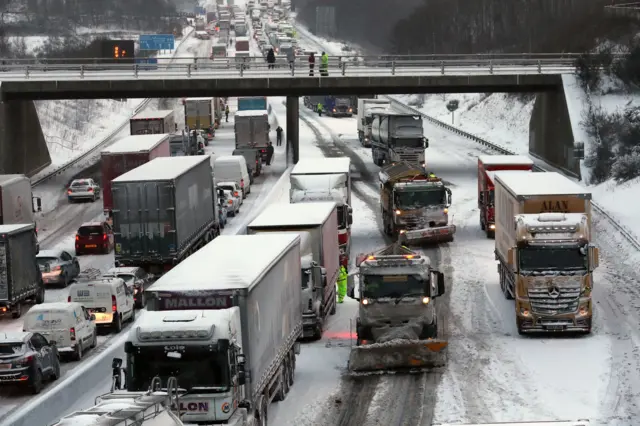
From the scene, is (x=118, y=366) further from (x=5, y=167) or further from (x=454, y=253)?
(x=5, y=167)

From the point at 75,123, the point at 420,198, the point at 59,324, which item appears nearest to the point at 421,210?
the point at 420,198

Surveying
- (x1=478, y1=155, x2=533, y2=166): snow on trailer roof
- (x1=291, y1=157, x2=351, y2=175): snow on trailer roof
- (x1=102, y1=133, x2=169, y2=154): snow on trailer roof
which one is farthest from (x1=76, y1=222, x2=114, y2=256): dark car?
(x1=478, y1=155, x2=533, y2=166): snow on trailer roof

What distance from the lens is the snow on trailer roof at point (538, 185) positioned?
3831 cm

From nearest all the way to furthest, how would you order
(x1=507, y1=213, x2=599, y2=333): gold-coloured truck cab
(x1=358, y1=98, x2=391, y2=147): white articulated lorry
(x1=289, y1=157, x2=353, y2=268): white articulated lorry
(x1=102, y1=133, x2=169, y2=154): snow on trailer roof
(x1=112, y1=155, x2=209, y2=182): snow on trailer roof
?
(x1=507, y1=213, x2=599, y2=333): gold-coloured truck cab < (x1=289, y1=157, x2=353, y2=268): white articulated lorry < (x1=112, y1=155, x2=209, y2=182): snow on trailer roof < (x1=102, y1=133, x2=169, y2=154): snow on trailer roof < (x1=358, y1=98, x2=391, y2=147): white articulated lorry

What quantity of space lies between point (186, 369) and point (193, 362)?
0.53 feet

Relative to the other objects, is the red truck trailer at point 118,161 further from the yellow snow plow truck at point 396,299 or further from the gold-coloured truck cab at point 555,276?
the gold-coloured truck cab at point 555,276

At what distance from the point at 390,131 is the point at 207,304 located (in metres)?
52.2

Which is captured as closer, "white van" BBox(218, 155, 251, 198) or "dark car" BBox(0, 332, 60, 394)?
"dark car" BBox(0, 332, 60, 394)

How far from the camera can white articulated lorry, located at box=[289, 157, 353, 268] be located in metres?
45.7

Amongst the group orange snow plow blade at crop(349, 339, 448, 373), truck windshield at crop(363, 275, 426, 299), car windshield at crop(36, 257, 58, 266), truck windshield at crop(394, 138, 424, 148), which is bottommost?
car windshield at crop(36, 257, 58, 266)

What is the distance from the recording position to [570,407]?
27938mm

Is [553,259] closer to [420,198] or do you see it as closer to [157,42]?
[420,198]

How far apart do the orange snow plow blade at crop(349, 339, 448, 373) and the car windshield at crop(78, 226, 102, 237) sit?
24189 millimetres

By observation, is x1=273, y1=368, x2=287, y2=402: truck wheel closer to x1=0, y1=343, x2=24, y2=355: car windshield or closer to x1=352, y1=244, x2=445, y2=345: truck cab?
x1=352, y1=244, x2=445, y2=345: truck cab
